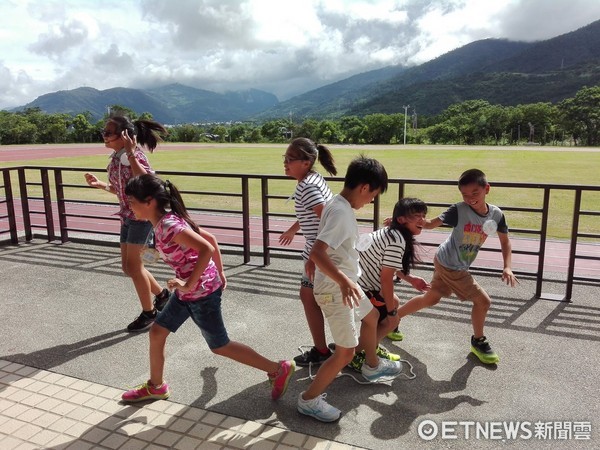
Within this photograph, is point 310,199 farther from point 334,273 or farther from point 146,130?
point 146,130

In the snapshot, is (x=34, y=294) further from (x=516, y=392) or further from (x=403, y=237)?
(x=516, y=392)

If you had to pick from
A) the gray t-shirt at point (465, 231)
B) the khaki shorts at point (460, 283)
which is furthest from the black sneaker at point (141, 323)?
the gray t-shirt at point (465, 231)

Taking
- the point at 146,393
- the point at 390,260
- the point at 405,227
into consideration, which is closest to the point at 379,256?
the point at 390,260

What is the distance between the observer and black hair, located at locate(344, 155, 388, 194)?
2.69 metres

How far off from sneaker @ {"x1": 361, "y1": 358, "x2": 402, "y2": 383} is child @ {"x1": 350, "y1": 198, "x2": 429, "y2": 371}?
0.51 ft

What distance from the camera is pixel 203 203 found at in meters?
13.5

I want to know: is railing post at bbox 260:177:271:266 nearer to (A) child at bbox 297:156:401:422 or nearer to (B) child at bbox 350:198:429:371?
(B) child at bbox 350:198:429:371

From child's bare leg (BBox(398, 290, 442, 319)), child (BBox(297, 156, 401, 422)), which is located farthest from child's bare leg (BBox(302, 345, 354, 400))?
child's bare leg (BBox(398, 290, 442, 319))

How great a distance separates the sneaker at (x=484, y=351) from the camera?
3.67 m

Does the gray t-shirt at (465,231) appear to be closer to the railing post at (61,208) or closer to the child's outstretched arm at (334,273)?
the child's outstretched arm at (334,273)

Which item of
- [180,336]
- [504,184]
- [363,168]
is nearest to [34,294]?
[180,336]

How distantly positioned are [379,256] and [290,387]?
1.15 metres

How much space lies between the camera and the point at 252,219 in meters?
10.2

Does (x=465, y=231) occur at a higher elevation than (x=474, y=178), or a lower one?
lower
